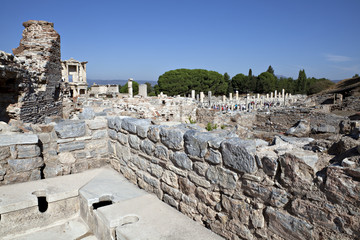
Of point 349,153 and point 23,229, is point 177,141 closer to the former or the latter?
point 349,153

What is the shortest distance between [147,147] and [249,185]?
1.66m

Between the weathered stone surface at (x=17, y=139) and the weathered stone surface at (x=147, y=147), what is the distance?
156 cm

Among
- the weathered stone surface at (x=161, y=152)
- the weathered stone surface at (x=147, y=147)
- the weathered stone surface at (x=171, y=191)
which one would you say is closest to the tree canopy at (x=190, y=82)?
the weathered stone surface at (x=147, y=147)

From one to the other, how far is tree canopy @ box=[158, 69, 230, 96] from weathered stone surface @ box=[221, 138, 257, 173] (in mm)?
46903

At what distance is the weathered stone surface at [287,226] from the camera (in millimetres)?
1745

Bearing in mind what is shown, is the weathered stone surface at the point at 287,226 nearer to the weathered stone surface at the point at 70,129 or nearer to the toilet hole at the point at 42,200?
the toilet hole at the point at 42,200

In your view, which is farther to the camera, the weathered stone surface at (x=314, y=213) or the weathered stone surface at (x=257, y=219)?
the weathered stone surface at (x=257, y=219)

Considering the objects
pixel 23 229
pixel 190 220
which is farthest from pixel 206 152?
pixel 23 229

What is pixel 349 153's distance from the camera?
5.64ft

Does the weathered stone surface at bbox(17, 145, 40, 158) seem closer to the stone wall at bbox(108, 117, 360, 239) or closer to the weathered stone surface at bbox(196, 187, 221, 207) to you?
the stone wall at bbox(108, 117, 360, 239)

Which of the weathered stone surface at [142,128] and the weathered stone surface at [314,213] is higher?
the weathered stone surface at [142,128]

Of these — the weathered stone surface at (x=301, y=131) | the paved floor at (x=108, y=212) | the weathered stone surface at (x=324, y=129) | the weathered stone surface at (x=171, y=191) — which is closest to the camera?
the paved floor at (x=108, y=212)

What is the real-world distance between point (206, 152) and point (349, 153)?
48.5 inches

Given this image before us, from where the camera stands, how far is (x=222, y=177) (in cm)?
234
